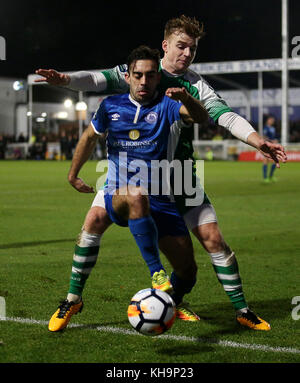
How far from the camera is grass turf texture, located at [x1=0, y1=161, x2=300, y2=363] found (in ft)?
15.4

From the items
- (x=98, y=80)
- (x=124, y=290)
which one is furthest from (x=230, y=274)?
(x=98, y=80)

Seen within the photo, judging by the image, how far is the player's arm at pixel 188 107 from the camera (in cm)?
467

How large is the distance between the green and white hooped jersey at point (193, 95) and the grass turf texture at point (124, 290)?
3.61 ft

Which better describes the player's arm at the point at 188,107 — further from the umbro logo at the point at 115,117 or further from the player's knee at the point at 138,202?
the player's knee at the point at 138,202

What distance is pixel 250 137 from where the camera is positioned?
4945 mm

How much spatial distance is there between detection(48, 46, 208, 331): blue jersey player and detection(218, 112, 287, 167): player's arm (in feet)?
0.88

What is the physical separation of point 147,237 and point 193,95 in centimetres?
118

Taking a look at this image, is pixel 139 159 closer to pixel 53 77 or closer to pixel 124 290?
pixel 53 77

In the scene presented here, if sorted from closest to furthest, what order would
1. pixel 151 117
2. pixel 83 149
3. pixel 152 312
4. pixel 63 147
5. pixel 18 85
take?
1. pixel 152 312
2. pixel 151 117
3. pixel 83 149
4. pixel 63 147
5. pixel 18 85

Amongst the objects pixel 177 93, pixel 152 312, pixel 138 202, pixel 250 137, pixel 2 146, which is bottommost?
pixel 152 312

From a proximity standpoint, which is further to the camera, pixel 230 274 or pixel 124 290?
pixel 124 290

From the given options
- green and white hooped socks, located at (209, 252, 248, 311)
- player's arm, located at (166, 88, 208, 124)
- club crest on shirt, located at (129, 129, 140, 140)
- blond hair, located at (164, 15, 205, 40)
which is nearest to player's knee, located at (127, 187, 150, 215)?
club crest on shirt, located at (129, 129, 140, 140)

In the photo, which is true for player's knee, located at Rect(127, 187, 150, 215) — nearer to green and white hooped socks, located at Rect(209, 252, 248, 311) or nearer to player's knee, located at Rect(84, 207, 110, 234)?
player's knee, located at Rect(84, 207, 110, 234)

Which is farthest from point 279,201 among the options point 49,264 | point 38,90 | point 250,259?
point 38,90
